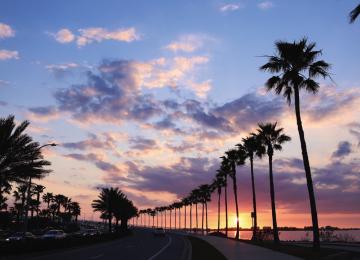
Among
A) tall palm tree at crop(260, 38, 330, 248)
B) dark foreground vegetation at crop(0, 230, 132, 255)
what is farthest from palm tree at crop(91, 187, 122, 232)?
tall palm tree at crop(260, 38, 330, 248)

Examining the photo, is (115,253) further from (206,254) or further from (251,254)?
(251,254)

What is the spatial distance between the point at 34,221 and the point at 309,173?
→ 11222cm

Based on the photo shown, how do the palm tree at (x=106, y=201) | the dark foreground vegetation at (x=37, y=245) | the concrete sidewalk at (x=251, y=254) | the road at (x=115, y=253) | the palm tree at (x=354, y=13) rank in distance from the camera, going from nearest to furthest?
the palm tree at (x=354, y=13)
the concrete sidewalk at (x=251, y=254)
the road at (x=115, y=253)
the dark foreground vegetation at (x=37, y=245)
the palm tree at (x=106, y=201)

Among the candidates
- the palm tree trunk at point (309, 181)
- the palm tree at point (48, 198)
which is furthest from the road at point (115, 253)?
the palm tree at point (48, 198)

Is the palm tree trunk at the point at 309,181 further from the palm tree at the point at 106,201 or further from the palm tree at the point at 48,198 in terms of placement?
the palm tree at the point at 48,198

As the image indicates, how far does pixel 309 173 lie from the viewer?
1254 inches

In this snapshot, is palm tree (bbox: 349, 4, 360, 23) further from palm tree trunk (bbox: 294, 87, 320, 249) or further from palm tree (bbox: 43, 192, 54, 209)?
palm tree (bbox: 43, 192, 54, 209)

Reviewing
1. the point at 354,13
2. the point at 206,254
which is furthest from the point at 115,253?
the point at 354,13

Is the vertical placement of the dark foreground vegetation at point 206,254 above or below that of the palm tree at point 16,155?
below

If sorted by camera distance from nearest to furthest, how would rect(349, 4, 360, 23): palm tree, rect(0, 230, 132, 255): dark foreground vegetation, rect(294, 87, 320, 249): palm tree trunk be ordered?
rect(349, 4, 360, 23): palm tree → rect(294, 87, 320, 249): palm tree trunk → rect(0, 230, 132, 255): dark foreground vegetation

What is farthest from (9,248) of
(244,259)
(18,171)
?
(244,259)

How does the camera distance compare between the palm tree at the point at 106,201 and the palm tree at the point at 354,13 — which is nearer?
the palm tree at the point at 354,13

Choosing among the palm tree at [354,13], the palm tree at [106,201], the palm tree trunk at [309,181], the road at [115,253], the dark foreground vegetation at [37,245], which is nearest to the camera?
the palm tree at [354,13]

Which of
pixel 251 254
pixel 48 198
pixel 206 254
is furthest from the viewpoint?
pixel 48 198
